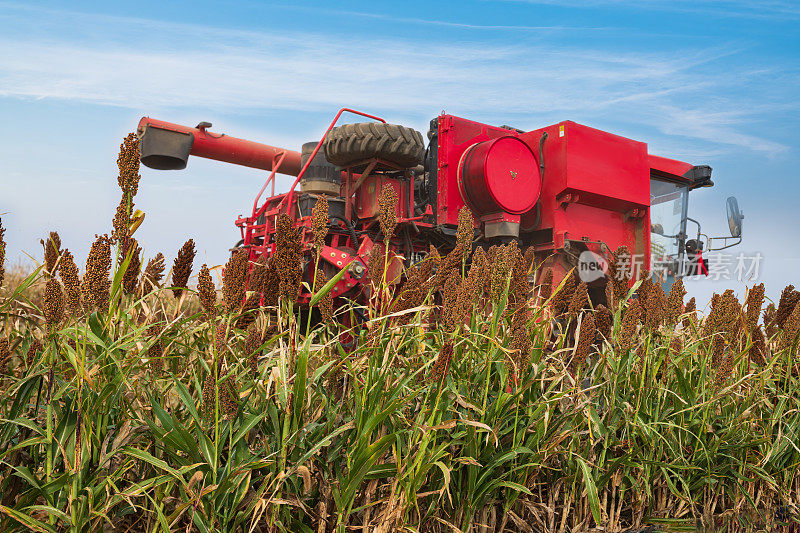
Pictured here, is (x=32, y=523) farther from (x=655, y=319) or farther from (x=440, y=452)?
(x=655, y=319)

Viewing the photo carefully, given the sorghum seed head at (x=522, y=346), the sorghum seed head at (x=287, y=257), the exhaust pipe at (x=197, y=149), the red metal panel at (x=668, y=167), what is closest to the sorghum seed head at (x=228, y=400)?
the sorghum seed head at (x=287, y=257)

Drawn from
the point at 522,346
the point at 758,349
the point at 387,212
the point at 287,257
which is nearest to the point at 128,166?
the point at 287,257

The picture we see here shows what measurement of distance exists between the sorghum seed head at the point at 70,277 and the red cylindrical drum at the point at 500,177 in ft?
18.0

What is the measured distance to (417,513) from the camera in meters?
2.20

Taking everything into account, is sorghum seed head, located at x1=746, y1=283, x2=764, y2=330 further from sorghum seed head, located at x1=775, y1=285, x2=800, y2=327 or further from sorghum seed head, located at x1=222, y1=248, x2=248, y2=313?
sorghum seed head, located at x1=222, y1=248, x2=248, y2=313

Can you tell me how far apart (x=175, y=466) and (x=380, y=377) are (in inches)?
28.2

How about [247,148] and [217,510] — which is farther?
[247,148]

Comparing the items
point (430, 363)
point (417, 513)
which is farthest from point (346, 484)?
point (430, 363)

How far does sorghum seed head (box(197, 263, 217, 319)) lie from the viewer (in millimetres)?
1987

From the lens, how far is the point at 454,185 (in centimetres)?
742

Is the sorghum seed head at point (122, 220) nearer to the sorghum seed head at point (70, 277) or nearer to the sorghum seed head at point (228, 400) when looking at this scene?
the sorghum seed head at point (70, 277)

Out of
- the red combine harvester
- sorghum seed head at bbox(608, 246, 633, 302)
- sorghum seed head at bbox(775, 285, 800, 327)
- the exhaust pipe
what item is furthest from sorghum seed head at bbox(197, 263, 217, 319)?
the exhaust pipe

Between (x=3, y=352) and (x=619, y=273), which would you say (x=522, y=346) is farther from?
(x=3, y=352)

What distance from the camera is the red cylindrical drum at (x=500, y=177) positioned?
277 inches
